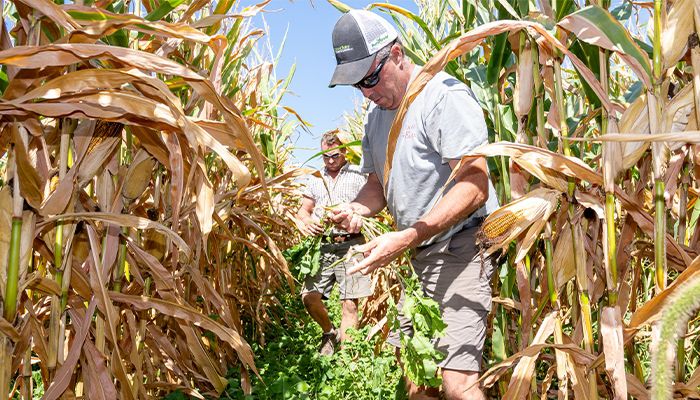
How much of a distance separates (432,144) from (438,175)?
5.8 inches

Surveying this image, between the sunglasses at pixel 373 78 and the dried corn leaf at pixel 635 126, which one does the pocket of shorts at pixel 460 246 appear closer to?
the sunglasses at pixel 373 78

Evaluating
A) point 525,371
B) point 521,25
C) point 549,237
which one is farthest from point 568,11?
point 525,371

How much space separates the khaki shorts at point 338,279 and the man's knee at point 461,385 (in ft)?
7.50

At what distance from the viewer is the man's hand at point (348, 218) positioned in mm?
2541

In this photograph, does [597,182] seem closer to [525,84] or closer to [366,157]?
[525,84]

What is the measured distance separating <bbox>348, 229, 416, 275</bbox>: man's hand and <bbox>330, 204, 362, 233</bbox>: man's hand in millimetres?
441

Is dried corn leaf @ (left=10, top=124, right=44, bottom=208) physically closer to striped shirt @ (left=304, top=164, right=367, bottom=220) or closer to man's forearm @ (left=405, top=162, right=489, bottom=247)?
man's forearm @ (left=405, top=162, right=489, bottom=247)

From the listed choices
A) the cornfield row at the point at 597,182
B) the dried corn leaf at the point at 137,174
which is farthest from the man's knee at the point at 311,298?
the dried corn leaf at the point at 137,174

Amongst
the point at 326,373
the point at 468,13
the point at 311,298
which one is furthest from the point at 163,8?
the point at 311,298

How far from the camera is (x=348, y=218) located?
8.44ft

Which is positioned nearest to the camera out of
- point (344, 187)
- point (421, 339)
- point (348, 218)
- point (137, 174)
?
point (137, 174)

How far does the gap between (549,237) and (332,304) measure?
4.68 metres

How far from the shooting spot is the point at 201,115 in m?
2.89

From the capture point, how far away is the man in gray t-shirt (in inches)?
87.2
